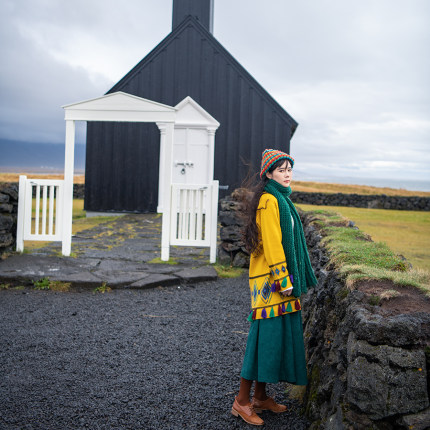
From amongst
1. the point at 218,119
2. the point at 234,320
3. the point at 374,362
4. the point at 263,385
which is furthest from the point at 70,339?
the point at 218,119

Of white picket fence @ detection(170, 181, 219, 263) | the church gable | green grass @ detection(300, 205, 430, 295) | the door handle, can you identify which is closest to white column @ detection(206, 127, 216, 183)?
the door handle

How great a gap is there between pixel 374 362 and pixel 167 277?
4.43 metres

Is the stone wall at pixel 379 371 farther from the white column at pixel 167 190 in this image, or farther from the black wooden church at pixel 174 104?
the black wooden church at pixel 174 104

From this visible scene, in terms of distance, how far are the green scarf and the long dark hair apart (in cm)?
6

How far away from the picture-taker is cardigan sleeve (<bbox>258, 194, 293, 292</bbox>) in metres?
2.81

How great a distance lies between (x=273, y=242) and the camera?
284cm

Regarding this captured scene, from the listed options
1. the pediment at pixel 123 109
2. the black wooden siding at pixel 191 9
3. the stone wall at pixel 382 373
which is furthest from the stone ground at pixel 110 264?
the black wooden siding at pixel 191 9

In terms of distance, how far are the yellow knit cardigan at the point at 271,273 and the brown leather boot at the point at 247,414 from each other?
57cm

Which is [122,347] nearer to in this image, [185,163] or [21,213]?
[21,213]

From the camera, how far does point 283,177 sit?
3.04m

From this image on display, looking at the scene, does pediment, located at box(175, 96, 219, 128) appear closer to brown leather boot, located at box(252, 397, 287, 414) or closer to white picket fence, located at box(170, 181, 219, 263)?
white picket fence, located at box(170, 181, 219, 263)

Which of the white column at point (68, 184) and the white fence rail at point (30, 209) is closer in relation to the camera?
the white fence rail at point (30, 209)

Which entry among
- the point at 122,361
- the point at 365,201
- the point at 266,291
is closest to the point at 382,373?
the point at 266,291

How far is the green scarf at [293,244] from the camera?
2.88 m
